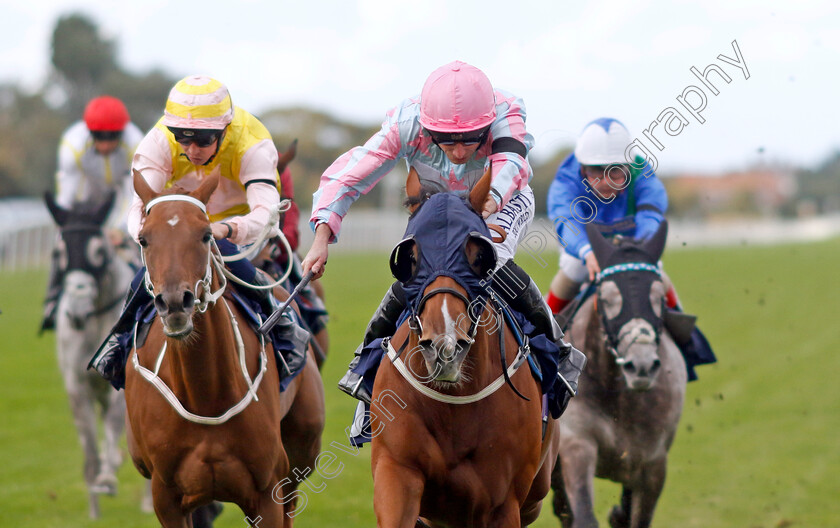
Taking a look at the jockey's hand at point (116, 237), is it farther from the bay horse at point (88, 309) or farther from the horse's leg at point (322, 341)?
the horse's leg at point (322, 341)

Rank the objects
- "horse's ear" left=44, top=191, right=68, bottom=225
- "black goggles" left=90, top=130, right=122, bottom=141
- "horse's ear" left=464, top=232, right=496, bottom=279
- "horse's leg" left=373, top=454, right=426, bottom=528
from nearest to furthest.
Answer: "horse's ear" left=464, top=232, right=496, bottom=279, "horse's leg" left=373, top=454, right=426, bottom=528, "horse's ear" left=44, top=191, right=68, bottom=225, "black goggles" left=90, top=130, right=122, bottom=141

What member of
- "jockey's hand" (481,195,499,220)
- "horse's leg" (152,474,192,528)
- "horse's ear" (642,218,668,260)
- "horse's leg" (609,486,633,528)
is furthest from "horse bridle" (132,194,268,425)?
"horse's leg" (609,486,633,528)

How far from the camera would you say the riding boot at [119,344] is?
5.12 meters

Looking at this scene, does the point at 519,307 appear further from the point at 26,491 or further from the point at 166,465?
the point at 26,491

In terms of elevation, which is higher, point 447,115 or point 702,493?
point 447,115

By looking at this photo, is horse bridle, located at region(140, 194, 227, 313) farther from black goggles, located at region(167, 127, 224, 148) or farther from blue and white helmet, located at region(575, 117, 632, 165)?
blue and white helmet, located at region(575, 117, 632, 165)

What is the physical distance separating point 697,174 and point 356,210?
26.9 metres

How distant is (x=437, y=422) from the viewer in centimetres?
406

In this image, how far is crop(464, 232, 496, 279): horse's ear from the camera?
3.80 metres

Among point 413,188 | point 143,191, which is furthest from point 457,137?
point 143,191

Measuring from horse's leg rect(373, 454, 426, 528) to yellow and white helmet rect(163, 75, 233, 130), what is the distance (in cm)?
185

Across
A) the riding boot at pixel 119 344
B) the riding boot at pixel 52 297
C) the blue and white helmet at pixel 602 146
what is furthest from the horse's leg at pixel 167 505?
the riding boot at pixel 52 297

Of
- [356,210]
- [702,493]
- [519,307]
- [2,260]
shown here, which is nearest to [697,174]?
[356,210]

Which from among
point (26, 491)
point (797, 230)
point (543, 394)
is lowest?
point (797, 230)
